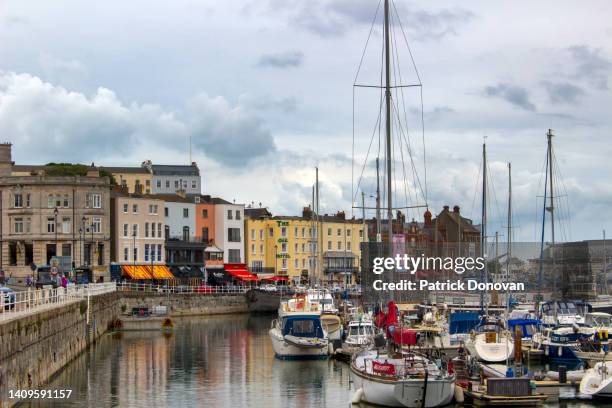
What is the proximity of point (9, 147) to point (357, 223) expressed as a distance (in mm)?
57726

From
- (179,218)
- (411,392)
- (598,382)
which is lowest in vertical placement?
(598,382)

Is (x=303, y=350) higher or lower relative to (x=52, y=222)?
lower

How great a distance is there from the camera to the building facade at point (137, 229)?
424 feet

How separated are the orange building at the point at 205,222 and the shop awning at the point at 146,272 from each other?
43.8 ft

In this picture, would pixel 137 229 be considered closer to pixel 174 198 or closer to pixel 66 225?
pixel 66 225

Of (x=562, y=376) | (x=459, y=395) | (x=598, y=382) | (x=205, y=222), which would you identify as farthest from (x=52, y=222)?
(x=598, y=382)

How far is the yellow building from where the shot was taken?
151m

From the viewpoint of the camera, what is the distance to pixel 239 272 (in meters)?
144

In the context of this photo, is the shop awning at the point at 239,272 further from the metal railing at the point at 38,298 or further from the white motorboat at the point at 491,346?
the white motorboat at the point at 491,346

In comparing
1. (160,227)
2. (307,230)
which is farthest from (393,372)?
(307,230)

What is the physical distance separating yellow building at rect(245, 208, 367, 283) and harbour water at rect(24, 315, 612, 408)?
62007 millimetres

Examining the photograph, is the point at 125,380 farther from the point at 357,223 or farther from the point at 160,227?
the point at 357,223

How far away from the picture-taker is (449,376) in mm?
45125

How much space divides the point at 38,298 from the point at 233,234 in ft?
294
